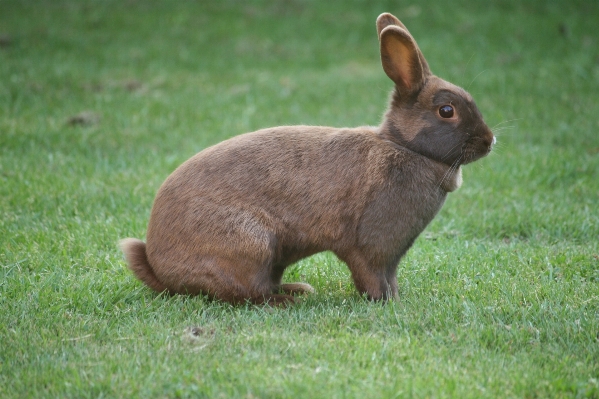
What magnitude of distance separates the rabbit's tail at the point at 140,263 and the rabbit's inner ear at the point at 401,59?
1.90m

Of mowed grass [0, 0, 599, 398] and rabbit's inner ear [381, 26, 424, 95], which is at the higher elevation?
rabbit's inner ear [381, 26, 424, 95]

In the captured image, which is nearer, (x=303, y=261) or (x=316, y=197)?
(x=316, y=197)

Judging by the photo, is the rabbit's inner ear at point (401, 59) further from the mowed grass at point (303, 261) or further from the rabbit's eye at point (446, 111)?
the mowed grass at point (303, 261)

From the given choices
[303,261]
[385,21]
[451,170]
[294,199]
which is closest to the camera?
[294,199]

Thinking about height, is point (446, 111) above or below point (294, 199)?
above

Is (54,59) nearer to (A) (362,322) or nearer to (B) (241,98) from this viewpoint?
(B) (241,98)

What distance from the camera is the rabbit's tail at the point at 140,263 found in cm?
471

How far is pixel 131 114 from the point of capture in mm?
9414

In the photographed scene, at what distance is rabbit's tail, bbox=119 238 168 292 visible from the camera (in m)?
4.71

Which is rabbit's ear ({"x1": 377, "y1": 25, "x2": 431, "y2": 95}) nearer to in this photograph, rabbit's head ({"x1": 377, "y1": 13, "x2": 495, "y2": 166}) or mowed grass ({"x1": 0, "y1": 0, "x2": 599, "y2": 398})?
rabbit's head ({"x1": 377, "y1": 13, "x2": 495, "y2": 166})

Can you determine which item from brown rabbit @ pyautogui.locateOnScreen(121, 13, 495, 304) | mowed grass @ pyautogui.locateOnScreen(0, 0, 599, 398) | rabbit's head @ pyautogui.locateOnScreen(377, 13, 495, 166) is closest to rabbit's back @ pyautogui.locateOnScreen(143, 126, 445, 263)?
brown rabbit @ pyautogui.locateOnScreen(121, 13, 495, 304)

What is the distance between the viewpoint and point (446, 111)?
15.0ft

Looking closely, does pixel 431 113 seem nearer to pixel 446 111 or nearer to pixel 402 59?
pixel 446 111

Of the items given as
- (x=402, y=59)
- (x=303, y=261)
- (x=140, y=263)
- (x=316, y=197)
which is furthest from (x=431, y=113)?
(x=140, y=263)
